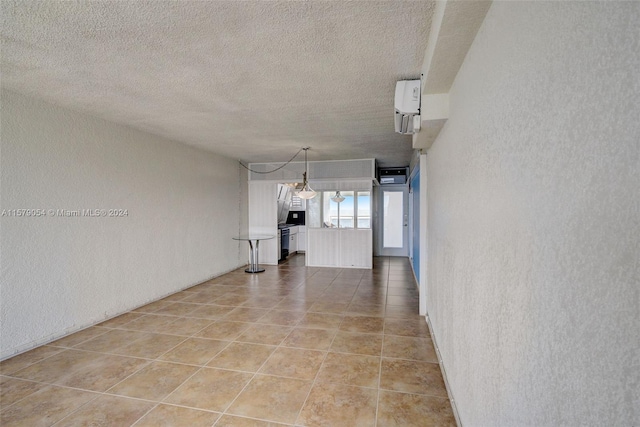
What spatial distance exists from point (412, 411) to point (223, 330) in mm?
2267

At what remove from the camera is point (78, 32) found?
6.34ft

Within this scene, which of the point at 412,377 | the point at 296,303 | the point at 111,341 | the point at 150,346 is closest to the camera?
the point at 412,377

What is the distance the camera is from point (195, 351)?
2998mm

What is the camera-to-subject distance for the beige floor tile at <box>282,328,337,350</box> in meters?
3.11

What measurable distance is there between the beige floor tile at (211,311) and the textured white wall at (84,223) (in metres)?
0.93

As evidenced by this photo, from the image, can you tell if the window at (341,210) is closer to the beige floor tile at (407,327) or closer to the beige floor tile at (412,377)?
the beige floor tile at (407,327)

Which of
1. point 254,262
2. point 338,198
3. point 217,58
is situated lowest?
point 254,262

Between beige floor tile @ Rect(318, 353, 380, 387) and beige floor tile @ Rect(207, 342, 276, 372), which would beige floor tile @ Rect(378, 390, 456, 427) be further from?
beige floor tile @ Rect(207, 342, 276, 372)

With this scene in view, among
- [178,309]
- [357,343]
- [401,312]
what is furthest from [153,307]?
[401,312]

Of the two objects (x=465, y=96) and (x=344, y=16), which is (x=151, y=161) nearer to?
(x=344, y=16)

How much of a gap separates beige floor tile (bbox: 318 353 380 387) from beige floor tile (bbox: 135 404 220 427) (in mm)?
892

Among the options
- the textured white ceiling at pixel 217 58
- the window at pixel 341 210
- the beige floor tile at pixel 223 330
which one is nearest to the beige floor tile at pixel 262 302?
the beige floor tile at pixel 223 330

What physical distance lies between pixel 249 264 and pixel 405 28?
21.5 feet

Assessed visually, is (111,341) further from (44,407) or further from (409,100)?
(409,100)
